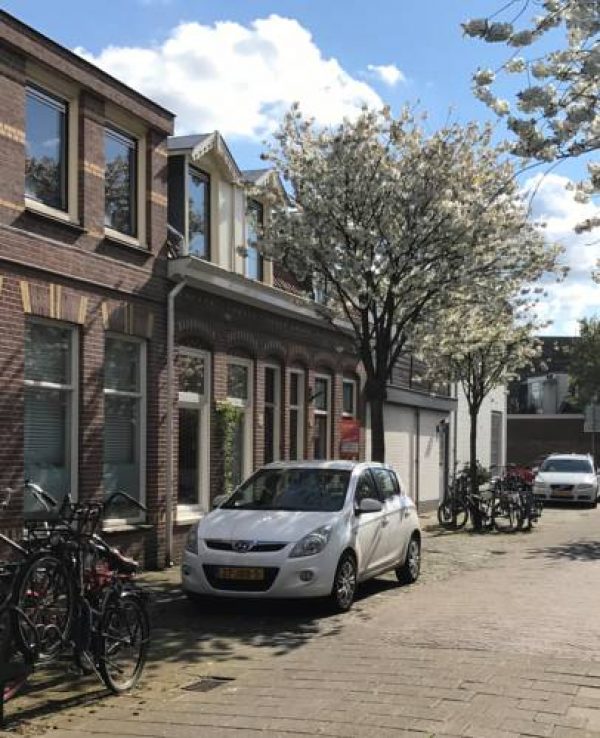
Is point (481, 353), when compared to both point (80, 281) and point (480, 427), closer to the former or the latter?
point (480, 427)

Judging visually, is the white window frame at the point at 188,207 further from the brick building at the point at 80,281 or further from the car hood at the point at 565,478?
the car hood at the point at 565,478

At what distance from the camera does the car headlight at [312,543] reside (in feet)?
31.5

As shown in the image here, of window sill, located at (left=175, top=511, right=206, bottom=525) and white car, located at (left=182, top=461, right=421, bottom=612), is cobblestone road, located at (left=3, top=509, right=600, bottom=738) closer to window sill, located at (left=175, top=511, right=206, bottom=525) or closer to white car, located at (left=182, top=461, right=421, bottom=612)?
white car, located at (left=182, top=461, right=421, bottom=612)

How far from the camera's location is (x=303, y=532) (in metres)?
9.77

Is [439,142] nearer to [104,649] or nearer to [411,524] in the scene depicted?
[411,524]

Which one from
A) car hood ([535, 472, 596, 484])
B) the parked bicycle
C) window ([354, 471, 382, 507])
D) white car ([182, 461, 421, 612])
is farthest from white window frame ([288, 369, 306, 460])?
car hood ([535, 472, 596, 484])

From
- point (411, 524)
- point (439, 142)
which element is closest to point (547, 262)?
point (439, 142)

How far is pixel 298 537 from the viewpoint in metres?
9.70

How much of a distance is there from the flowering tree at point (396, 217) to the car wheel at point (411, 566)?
3581mm

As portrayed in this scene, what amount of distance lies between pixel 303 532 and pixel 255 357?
7002 millimetres

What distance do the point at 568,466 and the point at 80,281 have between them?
2368 centimetres

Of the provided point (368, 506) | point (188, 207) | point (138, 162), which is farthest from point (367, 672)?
point (188, 207)

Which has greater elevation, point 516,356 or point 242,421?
point 516,356

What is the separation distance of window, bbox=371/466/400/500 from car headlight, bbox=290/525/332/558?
2.13 meters
